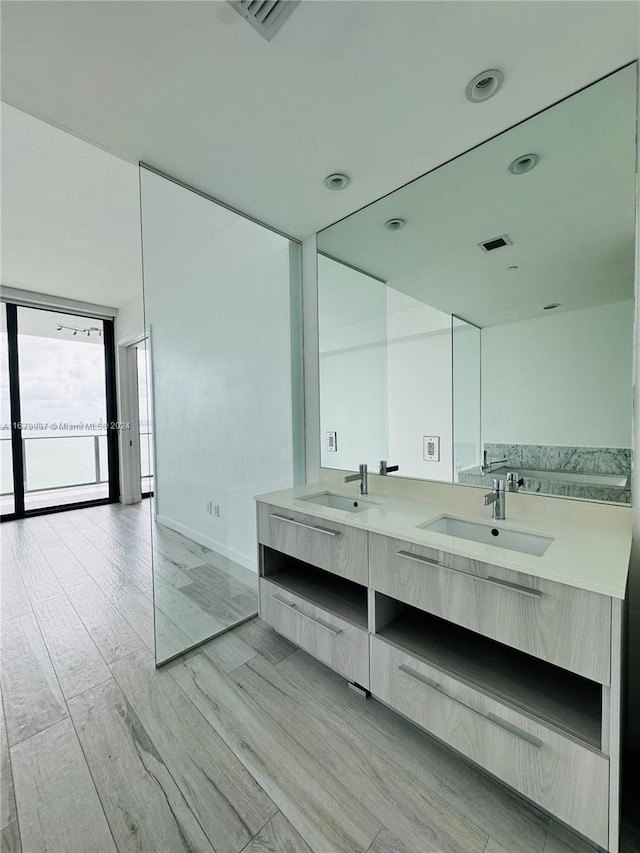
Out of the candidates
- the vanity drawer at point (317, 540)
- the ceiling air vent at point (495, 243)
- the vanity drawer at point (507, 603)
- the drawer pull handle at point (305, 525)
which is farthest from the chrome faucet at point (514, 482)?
the ceiling air vent at point (495, 243)

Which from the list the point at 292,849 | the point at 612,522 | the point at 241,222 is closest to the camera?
the point at 292,849

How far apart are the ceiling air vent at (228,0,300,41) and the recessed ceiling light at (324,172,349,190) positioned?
0.77 metres

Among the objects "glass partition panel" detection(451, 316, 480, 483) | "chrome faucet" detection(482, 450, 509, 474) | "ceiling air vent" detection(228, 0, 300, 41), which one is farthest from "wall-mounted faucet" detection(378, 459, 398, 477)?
"ceiling air vent" detection(228, 0, 300, 41)

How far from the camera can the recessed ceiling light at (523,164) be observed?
5.22 ft

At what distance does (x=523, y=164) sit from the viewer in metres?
1.62

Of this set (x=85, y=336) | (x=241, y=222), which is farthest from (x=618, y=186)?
(x=85, y=336)

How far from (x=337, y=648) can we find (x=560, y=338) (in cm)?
172

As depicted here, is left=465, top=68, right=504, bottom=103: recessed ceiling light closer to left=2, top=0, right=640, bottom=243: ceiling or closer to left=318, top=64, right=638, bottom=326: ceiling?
left=2, top=0, right=640, bottom=243: ceiling

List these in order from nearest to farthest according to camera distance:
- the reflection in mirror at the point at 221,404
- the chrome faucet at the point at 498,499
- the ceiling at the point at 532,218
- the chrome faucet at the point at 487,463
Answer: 1. the ceiling at the point at 532,218
2. the chrome faucet at the point at 498,499
3. the chrome faucet at the point at 487,463
4. the reflection in mirror at the point at 221,404

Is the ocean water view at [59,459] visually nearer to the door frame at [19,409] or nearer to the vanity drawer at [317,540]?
the door frame at [19,409]

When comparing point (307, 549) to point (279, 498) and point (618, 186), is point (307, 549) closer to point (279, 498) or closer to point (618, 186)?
point (279, 498)

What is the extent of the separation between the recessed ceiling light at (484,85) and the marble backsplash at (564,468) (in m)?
1.44

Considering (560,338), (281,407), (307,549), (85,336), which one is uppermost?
(85,336)

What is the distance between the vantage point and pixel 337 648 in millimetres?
1669
